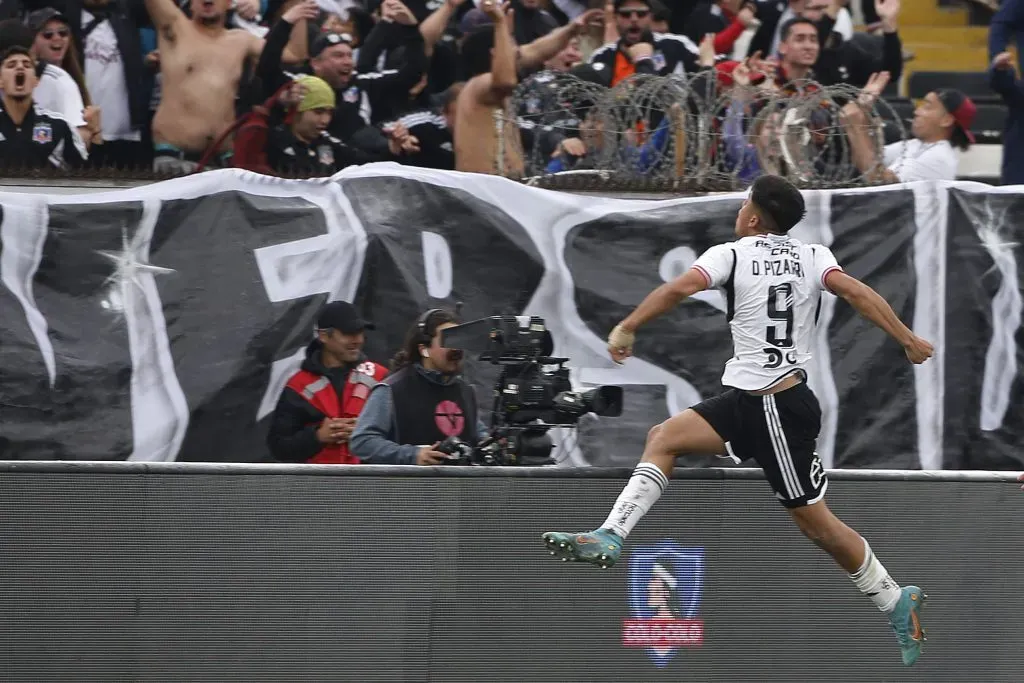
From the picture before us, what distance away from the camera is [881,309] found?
21.4 ft

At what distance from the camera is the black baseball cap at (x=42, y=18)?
10117 mm

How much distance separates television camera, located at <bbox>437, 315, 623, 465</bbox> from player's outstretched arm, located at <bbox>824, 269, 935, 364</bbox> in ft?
3.18

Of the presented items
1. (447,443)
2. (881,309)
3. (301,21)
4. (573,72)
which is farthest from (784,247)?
(301,21)

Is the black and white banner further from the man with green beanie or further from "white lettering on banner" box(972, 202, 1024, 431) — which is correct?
the man with green beanie

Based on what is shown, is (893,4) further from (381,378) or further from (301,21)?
(381,378)

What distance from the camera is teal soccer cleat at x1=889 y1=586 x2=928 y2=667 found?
6.57m

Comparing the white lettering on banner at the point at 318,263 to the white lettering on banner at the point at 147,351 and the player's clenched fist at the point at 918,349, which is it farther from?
the player's clenched fist at the point at 918,349

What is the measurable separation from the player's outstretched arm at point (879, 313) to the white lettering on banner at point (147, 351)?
356cm

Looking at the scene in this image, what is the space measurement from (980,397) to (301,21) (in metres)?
5.11

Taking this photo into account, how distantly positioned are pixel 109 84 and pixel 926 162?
510 centimetres

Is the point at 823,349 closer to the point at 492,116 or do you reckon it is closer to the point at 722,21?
the point at 492,116

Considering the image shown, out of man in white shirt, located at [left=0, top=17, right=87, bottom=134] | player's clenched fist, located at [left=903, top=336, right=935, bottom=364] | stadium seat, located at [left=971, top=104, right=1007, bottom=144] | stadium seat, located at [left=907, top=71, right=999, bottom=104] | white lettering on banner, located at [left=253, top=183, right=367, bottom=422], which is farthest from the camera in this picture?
stadium seat, located at [left=907, top=71, right=999, bottom=104]

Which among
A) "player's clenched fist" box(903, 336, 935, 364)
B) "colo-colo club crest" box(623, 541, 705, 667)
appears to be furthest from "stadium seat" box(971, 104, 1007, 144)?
"colo-colo club crest" box(623, 541, 705, 667)

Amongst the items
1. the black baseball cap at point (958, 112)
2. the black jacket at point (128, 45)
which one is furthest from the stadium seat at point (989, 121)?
the black jacket at point (128, 45)
